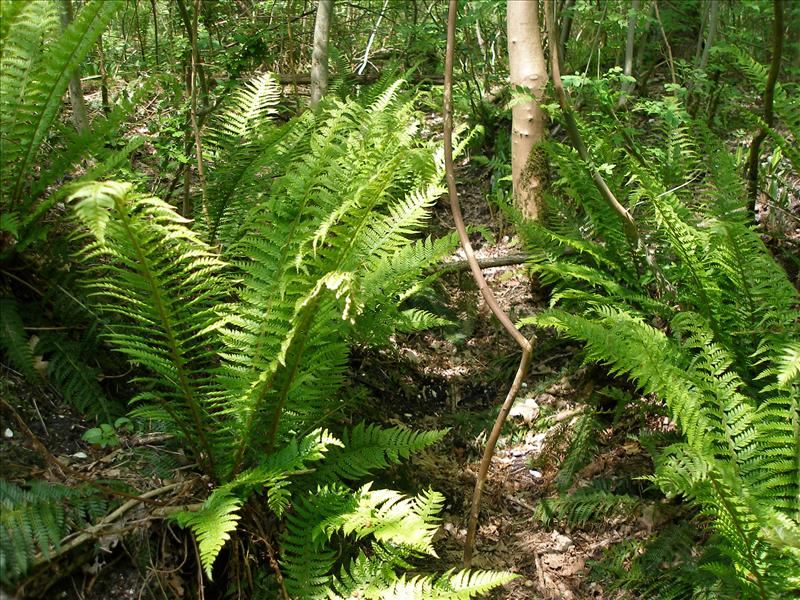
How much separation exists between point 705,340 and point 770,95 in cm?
153

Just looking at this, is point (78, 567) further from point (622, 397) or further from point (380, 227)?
point (622, 397)

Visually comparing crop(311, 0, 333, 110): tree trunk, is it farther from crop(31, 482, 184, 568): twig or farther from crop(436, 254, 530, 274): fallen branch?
crop(31, 482, 184, 568): twig

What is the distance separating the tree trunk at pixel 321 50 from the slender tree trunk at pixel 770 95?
250cm

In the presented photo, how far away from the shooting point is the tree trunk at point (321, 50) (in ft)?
14.4

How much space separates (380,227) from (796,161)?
2286 millimetres

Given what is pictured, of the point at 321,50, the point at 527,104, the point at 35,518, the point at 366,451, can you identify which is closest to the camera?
the point at 35,518

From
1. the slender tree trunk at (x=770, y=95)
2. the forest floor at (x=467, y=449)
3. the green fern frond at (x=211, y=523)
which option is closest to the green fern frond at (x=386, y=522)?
the green fern frond at (x=211, y=523)

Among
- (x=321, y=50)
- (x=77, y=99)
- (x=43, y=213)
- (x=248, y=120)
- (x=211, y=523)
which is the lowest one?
(x=211, y=523)

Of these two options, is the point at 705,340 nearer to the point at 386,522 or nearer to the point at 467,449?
the point at 467,449

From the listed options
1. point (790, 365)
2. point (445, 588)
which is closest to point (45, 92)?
point (445, 588)

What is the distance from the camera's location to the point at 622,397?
3322 mm

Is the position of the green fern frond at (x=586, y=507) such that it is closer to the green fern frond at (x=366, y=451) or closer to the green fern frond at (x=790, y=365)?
the green fern frond at (x=366, y=451)

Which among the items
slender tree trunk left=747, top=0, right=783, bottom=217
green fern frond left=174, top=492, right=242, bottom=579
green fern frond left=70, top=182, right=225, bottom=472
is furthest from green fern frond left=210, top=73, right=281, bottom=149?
slender tree trunk left=747, top=0, right=783, bottom=217

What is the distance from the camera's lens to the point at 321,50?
4523 mm
